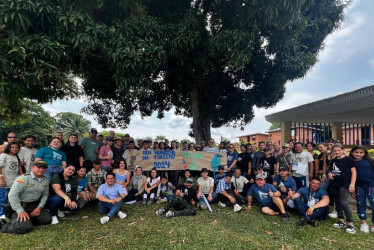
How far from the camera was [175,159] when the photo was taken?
6.75 m

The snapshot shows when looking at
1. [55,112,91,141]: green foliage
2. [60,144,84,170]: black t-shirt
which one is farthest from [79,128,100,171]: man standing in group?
[55,112,91,141]: green foliage

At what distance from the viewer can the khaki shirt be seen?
12.4ft

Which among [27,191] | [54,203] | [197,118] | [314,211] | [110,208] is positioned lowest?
[110,208]

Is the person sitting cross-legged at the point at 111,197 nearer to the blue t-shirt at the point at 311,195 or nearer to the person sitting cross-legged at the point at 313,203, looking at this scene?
the person sitting cross-legged at the point at 313,203

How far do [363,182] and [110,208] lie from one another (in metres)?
5.36

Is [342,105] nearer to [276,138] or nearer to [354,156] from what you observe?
[354,156]

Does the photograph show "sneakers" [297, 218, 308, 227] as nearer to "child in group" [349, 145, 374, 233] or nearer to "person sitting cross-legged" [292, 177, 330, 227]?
"person sitting cross-legged" [292, 177, 330, 227]

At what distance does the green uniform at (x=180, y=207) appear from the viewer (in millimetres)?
4730

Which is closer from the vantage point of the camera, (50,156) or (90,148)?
(50,156)

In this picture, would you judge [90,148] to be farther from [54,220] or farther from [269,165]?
[269,165]

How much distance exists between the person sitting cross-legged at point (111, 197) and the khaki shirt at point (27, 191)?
41.1 inches

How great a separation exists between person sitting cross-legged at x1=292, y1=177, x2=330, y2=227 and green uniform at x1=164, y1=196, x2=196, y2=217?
2350 millimetres

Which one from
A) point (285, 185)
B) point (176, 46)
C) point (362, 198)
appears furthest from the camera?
point (176, 46)

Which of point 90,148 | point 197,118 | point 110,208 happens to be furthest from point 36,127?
point 110,208
